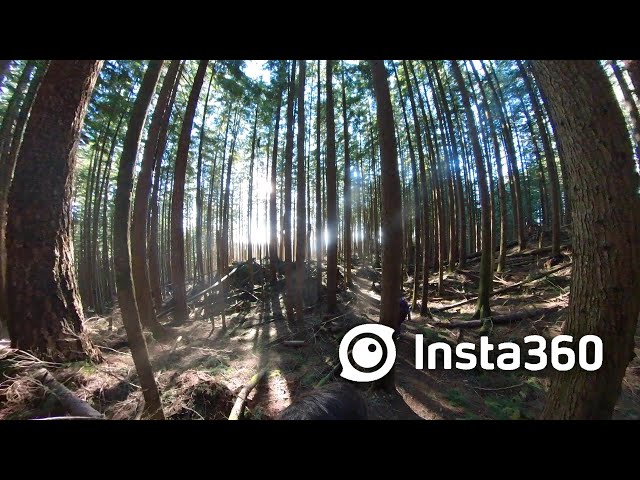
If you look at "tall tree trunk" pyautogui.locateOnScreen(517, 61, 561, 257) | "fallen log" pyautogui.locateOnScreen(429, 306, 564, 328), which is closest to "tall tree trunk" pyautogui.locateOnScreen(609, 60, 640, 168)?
"tall tree trunk" pyautogui.locateOnScreen(517, 61, 561, 257)

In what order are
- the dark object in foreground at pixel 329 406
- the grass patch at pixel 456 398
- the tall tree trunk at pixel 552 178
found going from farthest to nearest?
1. the tall tree trunk at pixel 552 178
2. the grass patch at pixel 456 398
3. the dark object in foreground at pixel 329 406

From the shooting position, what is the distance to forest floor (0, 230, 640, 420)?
3.52 metres

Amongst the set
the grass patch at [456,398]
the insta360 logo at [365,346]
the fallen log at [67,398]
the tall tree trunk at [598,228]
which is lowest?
the grass patch at [456,398]

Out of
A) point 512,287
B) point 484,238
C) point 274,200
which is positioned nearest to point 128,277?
point 484,238

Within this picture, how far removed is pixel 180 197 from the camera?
879 cm

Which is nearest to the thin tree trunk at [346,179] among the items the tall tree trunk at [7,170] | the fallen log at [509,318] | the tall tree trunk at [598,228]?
the fallen log at [509,318]

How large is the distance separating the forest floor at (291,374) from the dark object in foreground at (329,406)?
952 millimetres

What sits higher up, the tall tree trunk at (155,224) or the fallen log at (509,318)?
the tall tree trunk at (155,224)

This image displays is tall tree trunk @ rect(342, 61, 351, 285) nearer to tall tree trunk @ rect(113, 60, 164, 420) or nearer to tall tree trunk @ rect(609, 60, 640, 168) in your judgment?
tall tree trunk @ rect(609, 60, 640, 168)

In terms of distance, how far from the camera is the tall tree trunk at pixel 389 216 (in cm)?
471

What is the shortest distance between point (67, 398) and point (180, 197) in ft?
22.7

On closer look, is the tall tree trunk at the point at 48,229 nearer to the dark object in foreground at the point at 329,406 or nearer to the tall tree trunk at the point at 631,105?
the dark object in foreground at the point at 329,406

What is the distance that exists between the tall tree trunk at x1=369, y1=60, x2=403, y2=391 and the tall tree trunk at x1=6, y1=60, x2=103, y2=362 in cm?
497

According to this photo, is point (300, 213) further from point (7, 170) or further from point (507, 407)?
point (7, 170)
